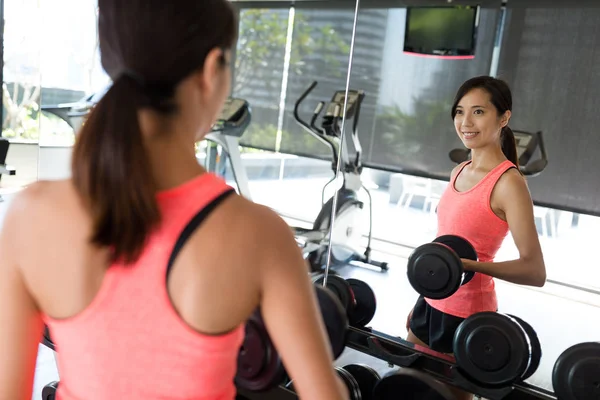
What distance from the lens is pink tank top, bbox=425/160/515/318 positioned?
177 centimetres

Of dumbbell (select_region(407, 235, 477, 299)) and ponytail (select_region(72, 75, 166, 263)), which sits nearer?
ponytail (select_region(72, 75, 166, 263))

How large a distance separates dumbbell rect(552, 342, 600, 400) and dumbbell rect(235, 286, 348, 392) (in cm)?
73

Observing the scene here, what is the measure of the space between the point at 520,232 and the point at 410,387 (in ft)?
1.92

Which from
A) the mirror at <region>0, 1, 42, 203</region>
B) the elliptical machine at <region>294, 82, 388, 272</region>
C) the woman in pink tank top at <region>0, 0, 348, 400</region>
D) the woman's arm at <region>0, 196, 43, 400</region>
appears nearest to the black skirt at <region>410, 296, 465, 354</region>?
the woman in pink tank top at <region>0, 0, 348, 400</region>

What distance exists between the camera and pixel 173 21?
62 centimetres

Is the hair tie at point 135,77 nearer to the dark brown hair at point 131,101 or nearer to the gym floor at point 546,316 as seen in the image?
the dark brown hair at point 131,101

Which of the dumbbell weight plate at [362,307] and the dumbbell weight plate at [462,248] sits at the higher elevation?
the dumbbell weight plate at [462,248]

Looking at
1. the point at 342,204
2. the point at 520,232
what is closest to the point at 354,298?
the point at 520,232

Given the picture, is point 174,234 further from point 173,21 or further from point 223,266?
point 173,21

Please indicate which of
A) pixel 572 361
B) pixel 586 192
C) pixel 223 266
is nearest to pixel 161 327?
pixel 223 266

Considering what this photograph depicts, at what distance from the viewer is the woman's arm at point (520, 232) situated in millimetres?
1676

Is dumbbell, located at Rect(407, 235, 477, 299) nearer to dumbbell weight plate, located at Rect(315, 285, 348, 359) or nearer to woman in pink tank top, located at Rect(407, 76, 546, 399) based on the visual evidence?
woman in pink tank top, located at Rect(407, 76, 546, 399)

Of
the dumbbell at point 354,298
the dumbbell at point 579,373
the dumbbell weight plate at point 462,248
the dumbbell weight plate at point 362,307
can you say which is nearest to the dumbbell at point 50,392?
the dumbbell at point 354,298

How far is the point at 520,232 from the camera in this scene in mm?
1676
